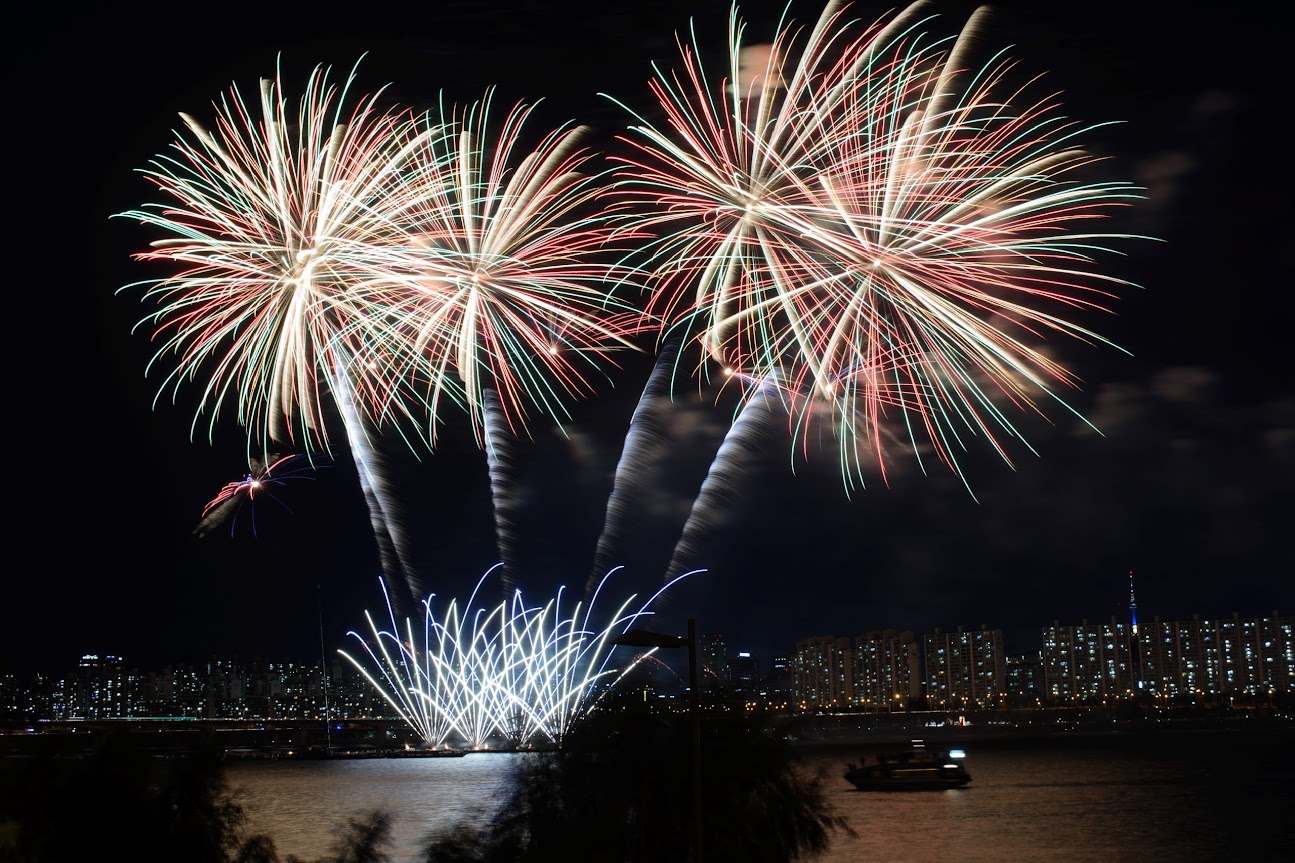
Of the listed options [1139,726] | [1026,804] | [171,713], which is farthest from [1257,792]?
[171,713]

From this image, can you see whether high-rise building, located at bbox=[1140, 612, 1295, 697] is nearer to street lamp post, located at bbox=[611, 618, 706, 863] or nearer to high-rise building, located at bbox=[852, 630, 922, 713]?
high-rise building, located at bbox=[852, 630, 922, 713]

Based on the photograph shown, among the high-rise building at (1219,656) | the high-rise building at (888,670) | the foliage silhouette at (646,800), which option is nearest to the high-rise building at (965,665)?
the high-rise building at (888,670)

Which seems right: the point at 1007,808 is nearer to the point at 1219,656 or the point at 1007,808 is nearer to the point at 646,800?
the point at 646,800

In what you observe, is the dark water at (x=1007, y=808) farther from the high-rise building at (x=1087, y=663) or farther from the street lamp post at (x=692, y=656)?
the high-rise building at (x=1087, y=663)

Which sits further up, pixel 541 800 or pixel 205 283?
pixel 205 283

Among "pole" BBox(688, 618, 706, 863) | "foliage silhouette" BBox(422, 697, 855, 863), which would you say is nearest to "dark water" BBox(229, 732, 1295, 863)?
"foliage silhouette" BBox(422, 697, 855, 863)

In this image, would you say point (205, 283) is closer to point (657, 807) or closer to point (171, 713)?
point (657, 807)
